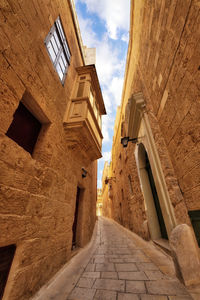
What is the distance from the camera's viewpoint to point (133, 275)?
2.25 metres

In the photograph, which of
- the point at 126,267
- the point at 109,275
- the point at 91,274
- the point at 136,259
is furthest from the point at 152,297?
the point at 136,259

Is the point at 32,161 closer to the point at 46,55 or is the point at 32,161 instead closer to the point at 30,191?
the point at 30,191

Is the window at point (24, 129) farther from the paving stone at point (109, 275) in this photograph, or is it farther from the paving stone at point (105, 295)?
the paving stone at point (109, 275)


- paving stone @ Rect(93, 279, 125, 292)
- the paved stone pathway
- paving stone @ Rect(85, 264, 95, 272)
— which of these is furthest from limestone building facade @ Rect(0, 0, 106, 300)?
Result: paving stone @ Rect(93, 279, 125, 292)

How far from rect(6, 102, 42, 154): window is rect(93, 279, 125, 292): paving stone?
9.56 ft

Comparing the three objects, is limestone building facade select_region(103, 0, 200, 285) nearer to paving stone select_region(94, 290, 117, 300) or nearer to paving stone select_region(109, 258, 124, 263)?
paving stone select_region(94, 290, 117, 300)

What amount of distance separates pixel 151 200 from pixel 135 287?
10.6 ft

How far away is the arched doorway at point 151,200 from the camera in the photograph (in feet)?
13.8

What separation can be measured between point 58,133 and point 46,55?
212cm

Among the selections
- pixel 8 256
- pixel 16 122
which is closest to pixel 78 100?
pixel 16 122

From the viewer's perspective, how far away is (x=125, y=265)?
2695 mm

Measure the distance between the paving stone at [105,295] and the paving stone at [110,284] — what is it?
10 cm

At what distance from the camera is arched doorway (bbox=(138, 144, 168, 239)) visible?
4207 millimetres

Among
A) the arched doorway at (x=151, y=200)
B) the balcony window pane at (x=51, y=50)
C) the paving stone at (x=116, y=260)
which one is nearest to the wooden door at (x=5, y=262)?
the paving stone at (x=116, y=260)
